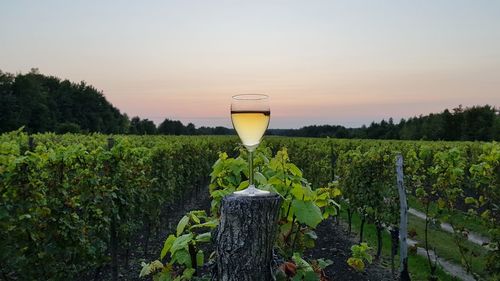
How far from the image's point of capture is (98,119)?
78.8 m

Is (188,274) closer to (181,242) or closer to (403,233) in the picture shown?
(181,242)

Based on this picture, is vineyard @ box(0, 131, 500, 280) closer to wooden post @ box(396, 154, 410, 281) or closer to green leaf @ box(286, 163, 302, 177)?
green leaf @ box(286, 163, 302, 177)

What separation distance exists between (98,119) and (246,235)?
8096cm

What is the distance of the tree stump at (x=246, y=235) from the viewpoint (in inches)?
80.1

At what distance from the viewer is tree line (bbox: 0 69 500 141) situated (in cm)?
5900

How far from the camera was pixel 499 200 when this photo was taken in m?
6.16

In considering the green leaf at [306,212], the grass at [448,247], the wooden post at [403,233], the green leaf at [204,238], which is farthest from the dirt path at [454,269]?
the green leaf at [204,238]

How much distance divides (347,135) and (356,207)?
7160cm

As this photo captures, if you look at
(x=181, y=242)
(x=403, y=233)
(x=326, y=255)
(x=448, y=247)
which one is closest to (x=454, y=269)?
(x=448, y=247)

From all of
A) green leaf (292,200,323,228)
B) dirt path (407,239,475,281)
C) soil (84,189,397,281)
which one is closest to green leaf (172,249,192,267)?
green leaf (292,200,323,228)

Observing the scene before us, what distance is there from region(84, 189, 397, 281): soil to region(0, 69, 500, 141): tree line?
144ft

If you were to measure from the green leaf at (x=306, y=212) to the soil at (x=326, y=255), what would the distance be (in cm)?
410

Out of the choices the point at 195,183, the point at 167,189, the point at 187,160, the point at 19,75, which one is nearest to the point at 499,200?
the point at 167,189

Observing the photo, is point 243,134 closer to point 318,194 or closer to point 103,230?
point 318,194
